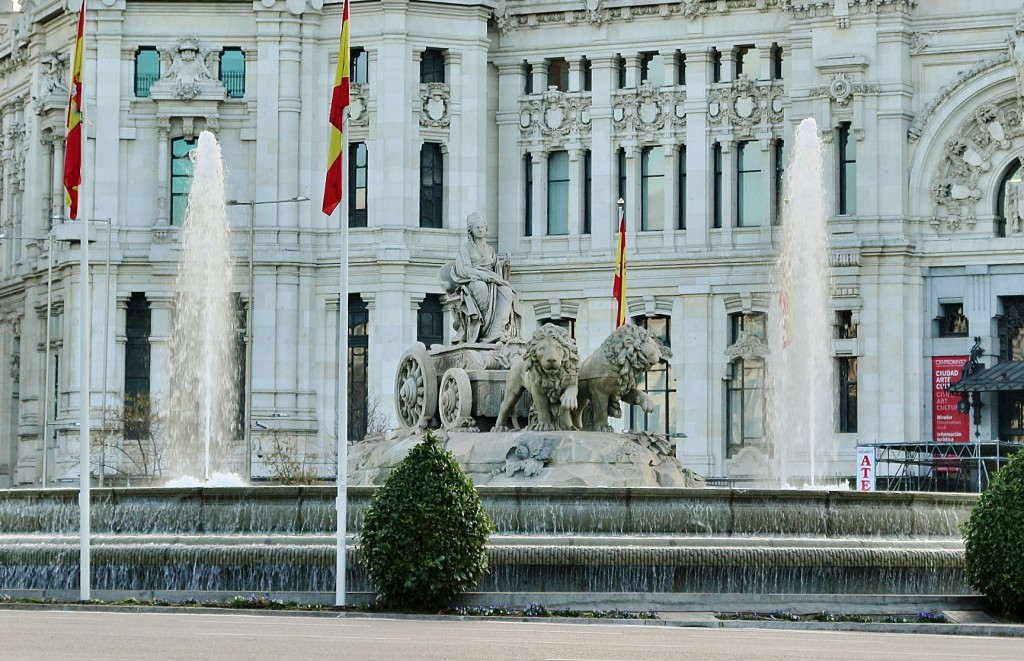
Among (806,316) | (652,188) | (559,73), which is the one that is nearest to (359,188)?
(559,73)

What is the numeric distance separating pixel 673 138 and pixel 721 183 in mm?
2341

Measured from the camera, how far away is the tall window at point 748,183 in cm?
8681

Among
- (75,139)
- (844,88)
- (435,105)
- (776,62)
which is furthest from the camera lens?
(435,105)

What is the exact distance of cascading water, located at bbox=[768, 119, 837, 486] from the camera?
7969cm

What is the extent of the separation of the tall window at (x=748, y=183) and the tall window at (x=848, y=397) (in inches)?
266

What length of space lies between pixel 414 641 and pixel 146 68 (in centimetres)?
6227

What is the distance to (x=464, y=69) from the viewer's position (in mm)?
87500

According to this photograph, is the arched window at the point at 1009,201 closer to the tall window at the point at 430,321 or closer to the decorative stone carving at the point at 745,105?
the decorative stone carving at the point at 745,105

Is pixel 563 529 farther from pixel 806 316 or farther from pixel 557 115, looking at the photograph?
pixel 557 115

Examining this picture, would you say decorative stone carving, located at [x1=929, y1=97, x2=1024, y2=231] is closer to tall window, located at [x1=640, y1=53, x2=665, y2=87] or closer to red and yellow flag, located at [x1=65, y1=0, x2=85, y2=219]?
tall window, located at [x1=640, y1=53, x2=665, y2=87]

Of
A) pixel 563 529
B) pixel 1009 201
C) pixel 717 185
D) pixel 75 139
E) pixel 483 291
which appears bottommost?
pixel 563 529

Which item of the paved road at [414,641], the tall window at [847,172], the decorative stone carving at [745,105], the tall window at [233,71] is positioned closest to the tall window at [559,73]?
the decorative stone carving at [745,105]

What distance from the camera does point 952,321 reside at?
271 ft

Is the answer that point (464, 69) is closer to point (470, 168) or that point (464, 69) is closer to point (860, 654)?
point (470, 168)
